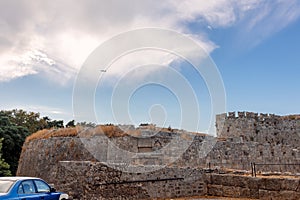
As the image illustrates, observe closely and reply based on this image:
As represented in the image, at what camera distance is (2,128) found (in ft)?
99.9

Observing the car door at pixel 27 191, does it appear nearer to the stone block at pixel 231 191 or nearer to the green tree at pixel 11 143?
the stone block at pixel 231 191

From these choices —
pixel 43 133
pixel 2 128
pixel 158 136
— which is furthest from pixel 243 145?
pixel 2 128

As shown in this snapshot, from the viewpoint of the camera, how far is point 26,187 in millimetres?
8180

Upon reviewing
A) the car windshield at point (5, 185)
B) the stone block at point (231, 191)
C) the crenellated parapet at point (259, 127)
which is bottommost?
the stone block at point (231, 191)

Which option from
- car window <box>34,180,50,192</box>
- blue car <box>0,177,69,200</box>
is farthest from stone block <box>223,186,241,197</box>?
car window <box>34,180,50,192</box>

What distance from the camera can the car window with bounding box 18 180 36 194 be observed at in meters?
7.93

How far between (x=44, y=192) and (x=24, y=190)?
2.78 feet

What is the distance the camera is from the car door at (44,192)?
8597mm

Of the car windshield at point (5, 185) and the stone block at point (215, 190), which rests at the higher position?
the car windshield at point (5, 185)

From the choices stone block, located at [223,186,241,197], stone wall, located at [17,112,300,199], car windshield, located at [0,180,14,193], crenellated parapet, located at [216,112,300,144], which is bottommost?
stone block, located at [223,186,241,197]

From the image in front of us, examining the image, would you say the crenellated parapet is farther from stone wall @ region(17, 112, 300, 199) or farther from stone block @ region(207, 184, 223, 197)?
stone block @ region(207, 184, 223, 197)

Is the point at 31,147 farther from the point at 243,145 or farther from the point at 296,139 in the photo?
the point at 296,139

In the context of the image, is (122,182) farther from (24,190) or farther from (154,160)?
(154,160)

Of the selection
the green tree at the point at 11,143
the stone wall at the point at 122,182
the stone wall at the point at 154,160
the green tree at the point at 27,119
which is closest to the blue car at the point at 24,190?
the stone wall at the point at 122,182
